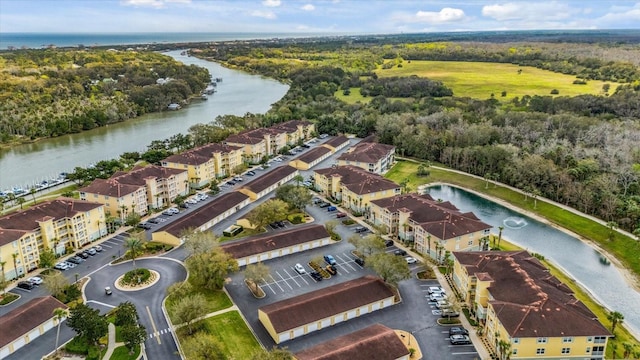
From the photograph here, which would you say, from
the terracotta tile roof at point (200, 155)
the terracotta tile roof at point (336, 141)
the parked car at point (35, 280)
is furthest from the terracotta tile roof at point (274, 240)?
the terracotta tile roof at point (336, 141)

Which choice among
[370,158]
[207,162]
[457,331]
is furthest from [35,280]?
[370,158]

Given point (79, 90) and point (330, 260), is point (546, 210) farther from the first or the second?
point (79, 90)

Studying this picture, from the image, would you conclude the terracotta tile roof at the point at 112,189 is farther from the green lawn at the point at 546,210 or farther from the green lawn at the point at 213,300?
the green lawn at the point at 546,210

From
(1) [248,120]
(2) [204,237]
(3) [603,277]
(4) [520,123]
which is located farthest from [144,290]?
(4) [520,123]

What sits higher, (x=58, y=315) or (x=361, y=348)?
(x=58, y=315)

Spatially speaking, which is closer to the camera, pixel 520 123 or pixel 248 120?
pixel 520 123

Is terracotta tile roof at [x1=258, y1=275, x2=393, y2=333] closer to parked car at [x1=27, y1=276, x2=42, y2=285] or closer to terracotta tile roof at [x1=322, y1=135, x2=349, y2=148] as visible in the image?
parked car at [x1=27, y1=276, x2=42, y2=285]

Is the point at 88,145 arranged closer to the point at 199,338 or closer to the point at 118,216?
the point at 118,216

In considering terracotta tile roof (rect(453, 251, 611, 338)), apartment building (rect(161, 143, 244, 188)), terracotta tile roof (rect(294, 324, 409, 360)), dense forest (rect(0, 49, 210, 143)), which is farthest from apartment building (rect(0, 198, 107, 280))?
dense forest (rect(0, 49, 210, 143))
